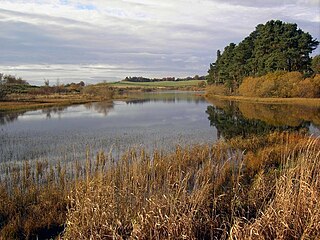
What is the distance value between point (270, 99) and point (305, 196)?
4672cm

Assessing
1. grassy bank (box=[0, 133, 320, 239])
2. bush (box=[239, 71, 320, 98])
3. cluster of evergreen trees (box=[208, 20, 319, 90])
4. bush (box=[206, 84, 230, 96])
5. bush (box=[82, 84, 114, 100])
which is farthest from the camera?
bush (box=[82, 84, 114, 100])

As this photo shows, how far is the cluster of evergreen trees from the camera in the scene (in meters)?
49.1

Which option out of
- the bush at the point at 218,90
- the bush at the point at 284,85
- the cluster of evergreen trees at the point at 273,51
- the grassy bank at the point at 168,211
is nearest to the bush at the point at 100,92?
the bush at the point at 218,90

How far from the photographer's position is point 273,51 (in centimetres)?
5269

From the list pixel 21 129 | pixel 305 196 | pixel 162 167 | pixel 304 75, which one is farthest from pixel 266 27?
pixel 305 196

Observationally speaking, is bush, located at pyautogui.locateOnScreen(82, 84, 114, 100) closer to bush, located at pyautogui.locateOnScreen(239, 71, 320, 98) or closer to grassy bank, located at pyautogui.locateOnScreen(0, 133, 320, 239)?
bush, located at pyautogui.locateOnScreen(239, 71, 320, 98)

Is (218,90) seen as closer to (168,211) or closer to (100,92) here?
(100,92)

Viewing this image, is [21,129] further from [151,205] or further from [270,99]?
[270,99]

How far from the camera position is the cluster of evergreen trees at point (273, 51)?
161 feet

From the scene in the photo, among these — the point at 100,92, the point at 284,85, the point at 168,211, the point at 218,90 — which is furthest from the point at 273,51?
the point at 168,211

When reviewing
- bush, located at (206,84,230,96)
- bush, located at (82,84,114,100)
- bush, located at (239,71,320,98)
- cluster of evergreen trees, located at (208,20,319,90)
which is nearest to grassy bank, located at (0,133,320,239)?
bush, located at (239,71,320,98)

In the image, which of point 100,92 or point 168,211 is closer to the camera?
point 168,211

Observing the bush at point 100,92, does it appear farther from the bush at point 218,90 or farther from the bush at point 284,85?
the bush at point 284,85

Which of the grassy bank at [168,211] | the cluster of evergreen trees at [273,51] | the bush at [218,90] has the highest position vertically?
the cluster of evergreen trees at [273,51]
